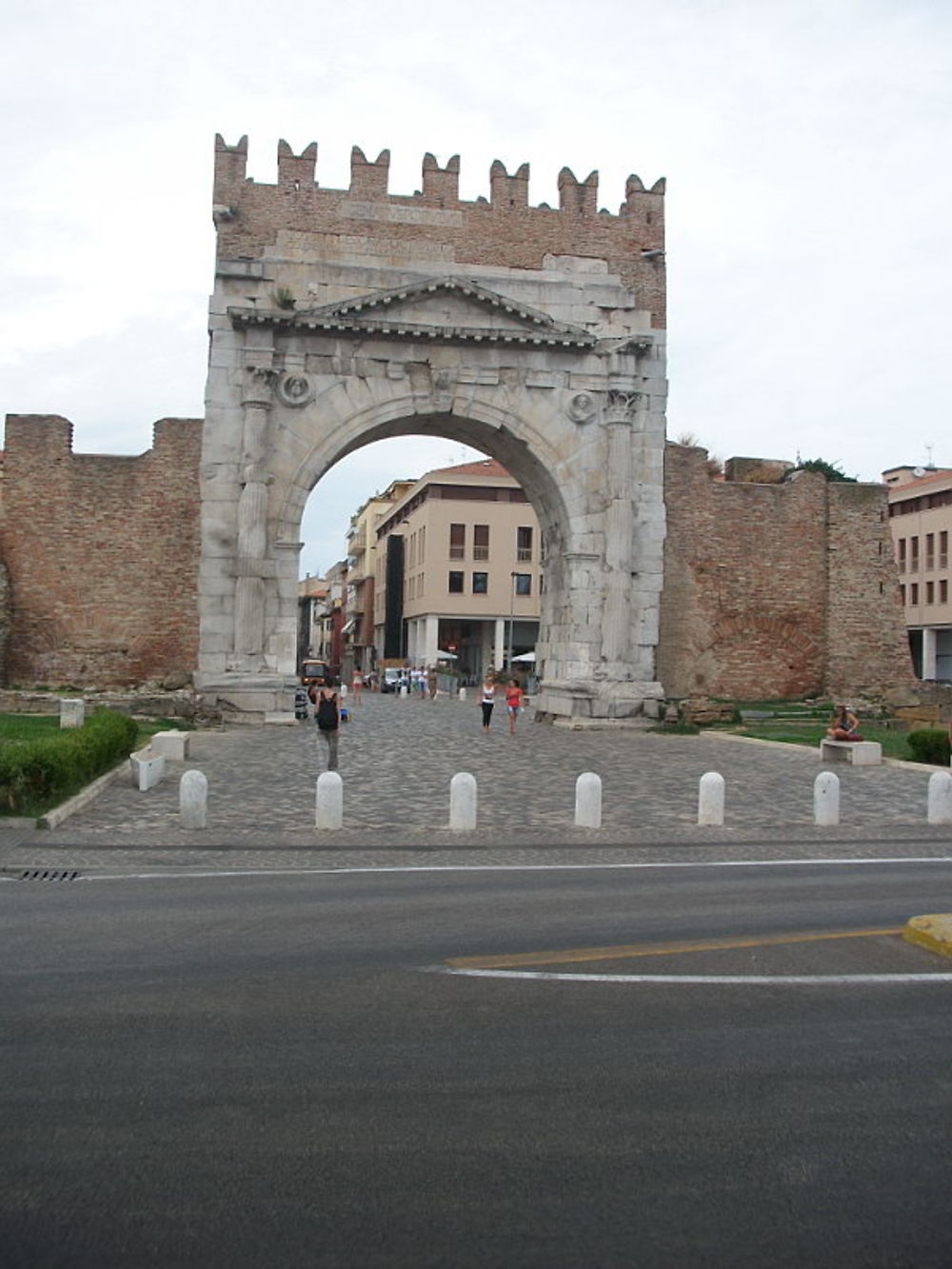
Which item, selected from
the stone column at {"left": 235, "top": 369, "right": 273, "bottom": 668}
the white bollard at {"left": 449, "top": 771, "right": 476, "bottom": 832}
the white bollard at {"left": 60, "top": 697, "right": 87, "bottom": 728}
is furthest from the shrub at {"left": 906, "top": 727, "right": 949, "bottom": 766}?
the stone column at {"left": 235, "top": 369, "right": 273, "bottom": 668}

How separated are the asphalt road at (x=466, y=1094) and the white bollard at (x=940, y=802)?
607 centimetres

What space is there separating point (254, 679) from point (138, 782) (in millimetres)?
11625

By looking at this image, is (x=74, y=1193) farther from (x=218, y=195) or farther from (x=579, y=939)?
(x=218, y=195)

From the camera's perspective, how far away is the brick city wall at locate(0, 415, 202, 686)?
28672 millimetres

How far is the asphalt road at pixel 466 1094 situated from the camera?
3371 millimetres

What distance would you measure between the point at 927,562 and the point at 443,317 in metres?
40.7

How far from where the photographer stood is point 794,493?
32.9 m

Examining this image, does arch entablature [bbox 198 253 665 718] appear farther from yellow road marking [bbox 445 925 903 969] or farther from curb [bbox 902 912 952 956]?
curb [bbox 902 912 952 956]

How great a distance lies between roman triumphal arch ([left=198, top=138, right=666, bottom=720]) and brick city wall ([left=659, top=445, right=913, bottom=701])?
3397mm

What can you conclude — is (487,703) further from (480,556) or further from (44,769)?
(480,556)

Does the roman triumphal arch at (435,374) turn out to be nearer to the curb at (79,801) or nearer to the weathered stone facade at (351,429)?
the weathered stone facade at (351,429)

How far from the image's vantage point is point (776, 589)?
107ft

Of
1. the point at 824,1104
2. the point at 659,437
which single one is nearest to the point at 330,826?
the point at 824,1104

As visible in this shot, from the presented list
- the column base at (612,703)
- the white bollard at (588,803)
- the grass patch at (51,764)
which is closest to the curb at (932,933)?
the white bollard at (588,803)
